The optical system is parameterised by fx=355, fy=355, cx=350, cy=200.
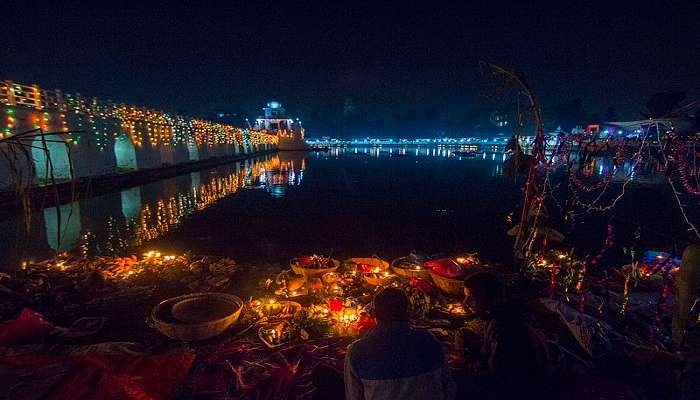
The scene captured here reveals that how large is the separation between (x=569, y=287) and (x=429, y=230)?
6.48 m

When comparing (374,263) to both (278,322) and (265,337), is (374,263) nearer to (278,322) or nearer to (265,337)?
(278,322)

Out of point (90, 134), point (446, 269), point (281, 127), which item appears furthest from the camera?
point (281, 127)

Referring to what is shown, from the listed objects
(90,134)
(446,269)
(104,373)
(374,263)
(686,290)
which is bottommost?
(374,263)

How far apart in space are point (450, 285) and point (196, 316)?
447cm

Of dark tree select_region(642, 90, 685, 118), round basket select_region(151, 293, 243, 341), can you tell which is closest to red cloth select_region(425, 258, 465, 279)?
round basket select_region(151, 293, 243, 341)

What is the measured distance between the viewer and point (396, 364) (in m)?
2.45

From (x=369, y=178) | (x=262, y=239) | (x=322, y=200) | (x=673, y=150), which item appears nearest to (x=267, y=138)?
(x=369, y=178)

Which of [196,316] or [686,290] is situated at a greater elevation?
[686,290]

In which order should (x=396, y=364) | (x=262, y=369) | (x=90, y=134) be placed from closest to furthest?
(x=396, y=364), (x=262, y=369), (x=90, y=134)

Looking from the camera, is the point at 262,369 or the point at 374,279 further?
the point at 374,279

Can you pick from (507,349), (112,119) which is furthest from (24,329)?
(112,119)

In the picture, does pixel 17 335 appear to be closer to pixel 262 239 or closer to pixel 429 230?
pixel 262 239

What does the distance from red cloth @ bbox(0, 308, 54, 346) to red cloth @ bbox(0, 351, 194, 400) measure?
86 cm

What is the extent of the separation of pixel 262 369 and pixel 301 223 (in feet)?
31.6
